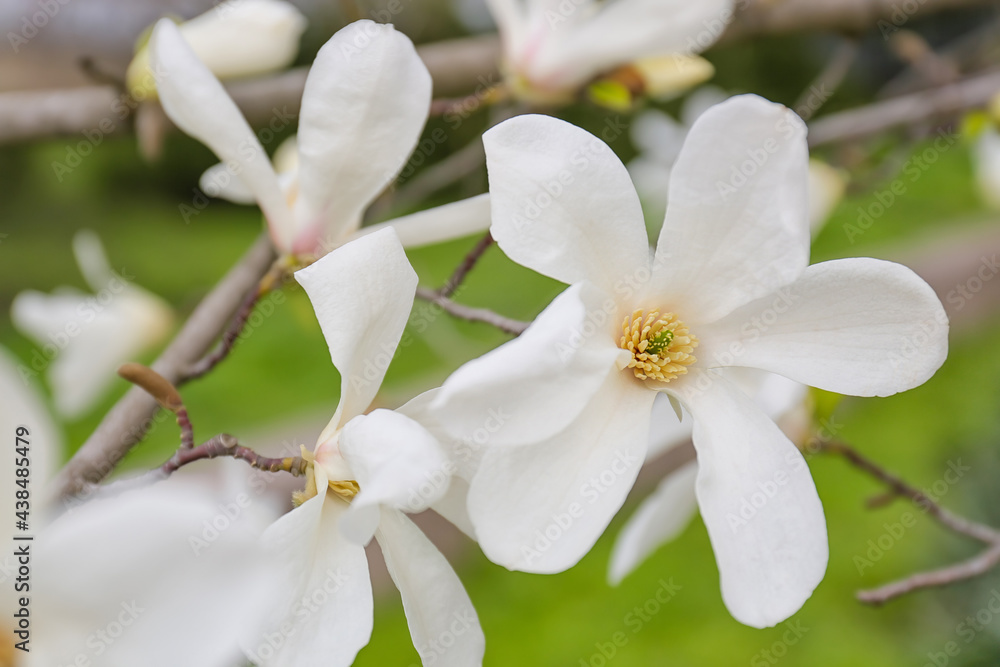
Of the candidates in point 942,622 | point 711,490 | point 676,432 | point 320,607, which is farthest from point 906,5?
point 942,622

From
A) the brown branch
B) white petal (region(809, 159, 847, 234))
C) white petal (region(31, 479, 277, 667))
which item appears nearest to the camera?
white petal (region(31, 479, 277, 667))

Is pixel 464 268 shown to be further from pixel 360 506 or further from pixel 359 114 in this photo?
pixel 360 506

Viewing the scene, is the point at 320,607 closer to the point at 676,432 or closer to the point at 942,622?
the point at 676,432

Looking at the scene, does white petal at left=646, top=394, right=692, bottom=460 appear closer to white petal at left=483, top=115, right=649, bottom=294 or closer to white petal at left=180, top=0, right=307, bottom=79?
white petal at left=483, top=115, right=649, bottom=294

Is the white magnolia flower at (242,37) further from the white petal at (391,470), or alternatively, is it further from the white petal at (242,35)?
the white petal at (391,470)

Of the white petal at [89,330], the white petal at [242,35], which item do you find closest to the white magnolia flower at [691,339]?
the white petal at [242,35]

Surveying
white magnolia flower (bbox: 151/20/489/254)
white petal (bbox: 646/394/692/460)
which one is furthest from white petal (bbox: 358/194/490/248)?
white petal (bbox: 646/394/692/460)
